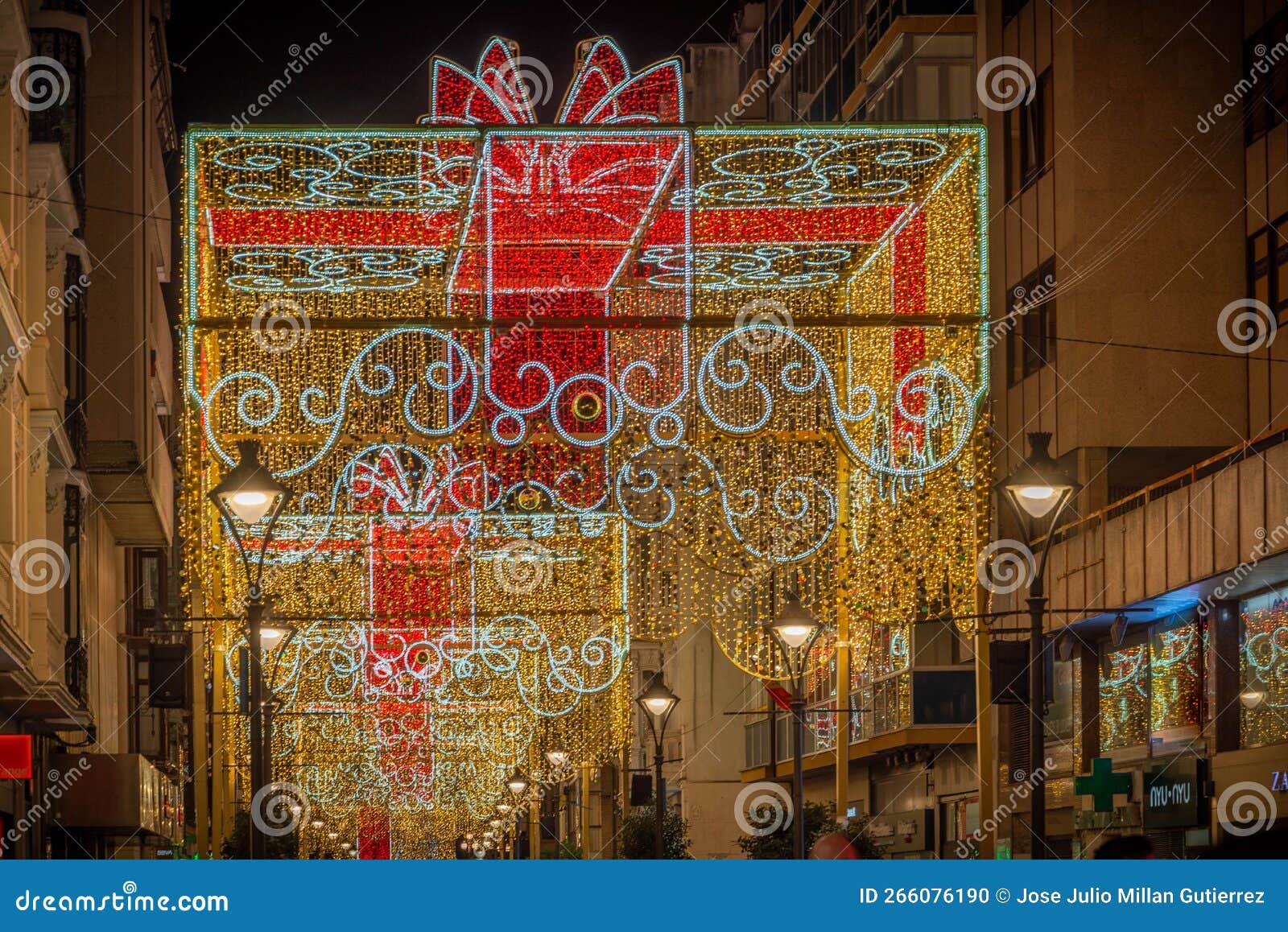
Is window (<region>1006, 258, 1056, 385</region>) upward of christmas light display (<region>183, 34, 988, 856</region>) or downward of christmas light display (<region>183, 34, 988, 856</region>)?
upward

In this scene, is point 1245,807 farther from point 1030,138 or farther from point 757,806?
point 757,806

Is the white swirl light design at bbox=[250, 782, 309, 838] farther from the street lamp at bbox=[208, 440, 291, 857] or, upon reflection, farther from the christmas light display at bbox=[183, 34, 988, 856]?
the street lamp at bbox=[208, 440, 291, 857]

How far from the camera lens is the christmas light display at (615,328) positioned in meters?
16.7

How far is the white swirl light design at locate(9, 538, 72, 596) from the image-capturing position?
23.8m

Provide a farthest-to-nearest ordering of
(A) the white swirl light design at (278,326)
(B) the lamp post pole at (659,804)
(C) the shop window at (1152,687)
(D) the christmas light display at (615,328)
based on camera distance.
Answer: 1. (C) the shop window at (1152,687)
2. (B) the lamp post pole at (659,804)
3. (A) the white swirl light design at (278,326)
4. (D) the christmas light display at (615,328)

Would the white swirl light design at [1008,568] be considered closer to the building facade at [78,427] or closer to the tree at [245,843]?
the tree at [245,843]

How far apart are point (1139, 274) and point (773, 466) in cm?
1369

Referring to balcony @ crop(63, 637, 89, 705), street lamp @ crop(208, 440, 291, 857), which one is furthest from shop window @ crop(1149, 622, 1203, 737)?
street lamp @ crop(208, 440, 291, 857)

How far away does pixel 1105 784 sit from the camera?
31.7 meters

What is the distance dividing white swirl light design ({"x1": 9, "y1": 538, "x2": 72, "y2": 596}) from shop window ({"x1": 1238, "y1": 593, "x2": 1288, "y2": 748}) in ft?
50.7

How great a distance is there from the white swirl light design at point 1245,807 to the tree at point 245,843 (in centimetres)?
1465

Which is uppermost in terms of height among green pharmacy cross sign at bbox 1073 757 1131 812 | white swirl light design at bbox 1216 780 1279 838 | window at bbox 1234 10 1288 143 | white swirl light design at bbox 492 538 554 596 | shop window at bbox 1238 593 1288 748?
window at bbox 1234 10 1288 143

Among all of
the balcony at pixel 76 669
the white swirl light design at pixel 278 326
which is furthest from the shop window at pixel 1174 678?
the white swirl light design at pixel 278 326

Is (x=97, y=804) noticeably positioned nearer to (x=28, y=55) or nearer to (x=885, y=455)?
(x=28, y=55)
